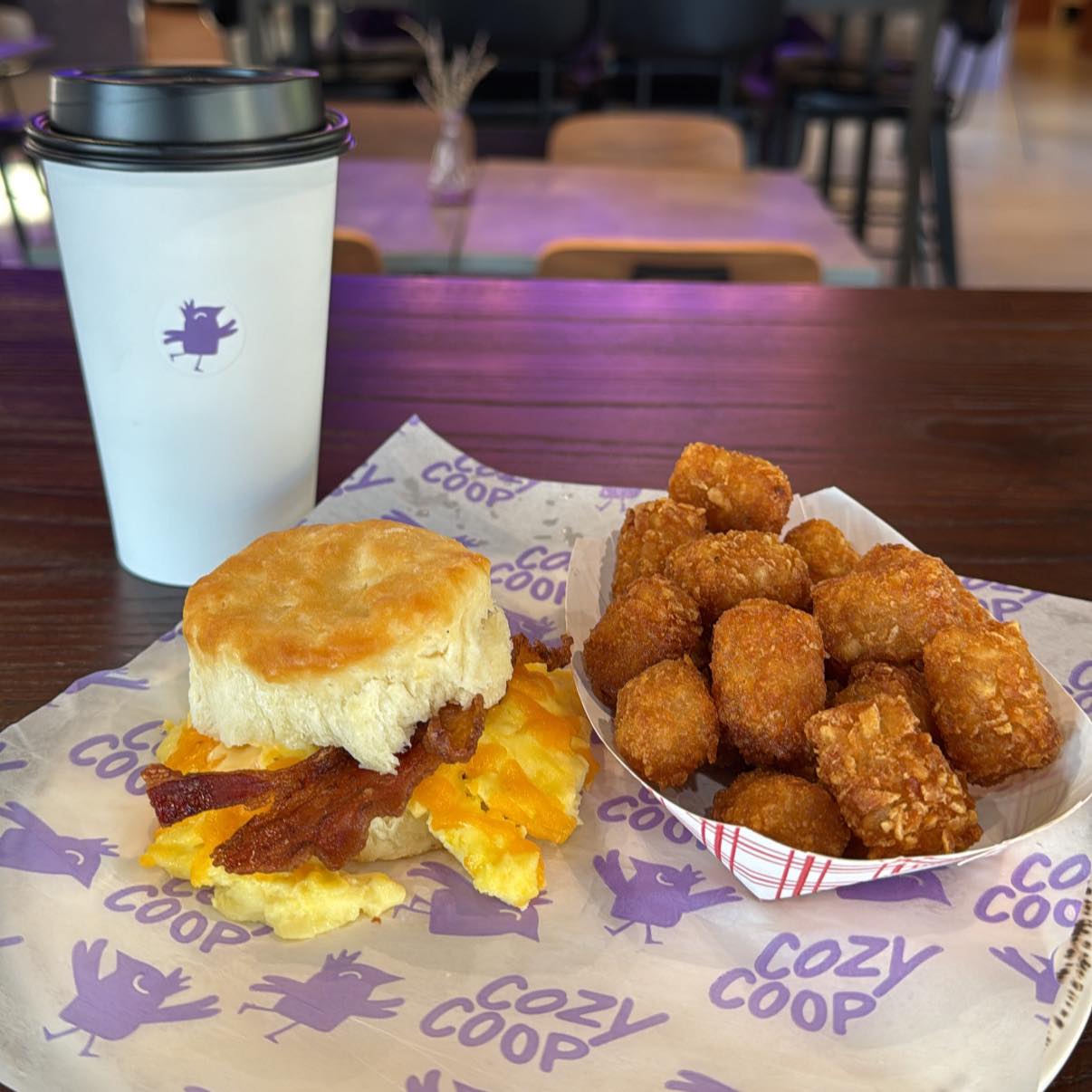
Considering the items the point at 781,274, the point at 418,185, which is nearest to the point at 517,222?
the point at 418,185

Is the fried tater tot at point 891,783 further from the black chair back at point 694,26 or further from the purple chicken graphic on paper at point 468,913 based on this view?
the black chair back at point 694,26

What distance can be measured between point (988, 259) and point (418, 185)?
14.4ft

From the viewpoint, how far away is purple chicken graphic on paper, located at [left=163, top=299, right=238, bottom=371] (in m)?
1.08

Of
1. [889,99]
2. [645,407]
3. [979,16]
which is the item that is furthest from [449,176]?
[979,16]

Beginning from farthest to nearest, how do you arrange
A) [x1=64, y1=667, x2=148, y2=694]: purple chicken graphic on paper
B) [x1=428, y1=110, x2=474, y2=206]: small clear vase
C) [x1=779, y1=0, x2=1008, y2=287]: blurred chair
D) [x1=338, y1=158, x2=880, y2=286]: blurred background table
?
[x1=779, y1=0, x2=1008, y2=287]: blurred chair → [x1=428, y1=110, x2=474, y2=206]: small clear vase → [x1=338, y1=158, x2=880, y2=286]: blurred background table → [x1=64, y1=667, x2=148, y2=694]: purple chicken graphic on paper

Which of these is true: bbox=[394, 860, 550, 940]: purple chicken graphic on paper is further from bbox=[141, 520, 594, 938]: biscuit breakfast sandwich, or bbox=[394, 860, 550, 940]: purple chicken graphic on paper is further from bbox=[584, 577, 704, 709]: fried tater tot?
bbox=[584, 577, 704, 709]: fried tater tot

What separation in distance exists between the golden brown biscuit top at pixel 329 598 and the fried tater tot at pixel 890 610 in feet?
1.05

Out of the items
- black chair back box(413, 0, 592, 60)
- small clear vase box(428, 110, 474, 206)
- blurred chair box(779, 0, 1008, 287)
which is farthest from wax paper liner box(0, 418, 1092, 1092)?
black chair back box(413, 0, 592, 60)

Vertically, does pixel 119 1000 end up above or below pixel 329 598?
below

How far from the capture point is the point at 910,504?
1435 millimetres

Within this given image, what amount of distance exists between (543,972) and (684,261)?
2.01 m

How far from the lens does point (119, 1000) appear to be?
0.76 metres

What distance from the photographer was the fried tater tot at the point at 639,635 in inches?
39.6

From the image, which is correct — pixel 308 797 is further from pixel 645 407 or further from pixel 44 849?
pixel 645 407
